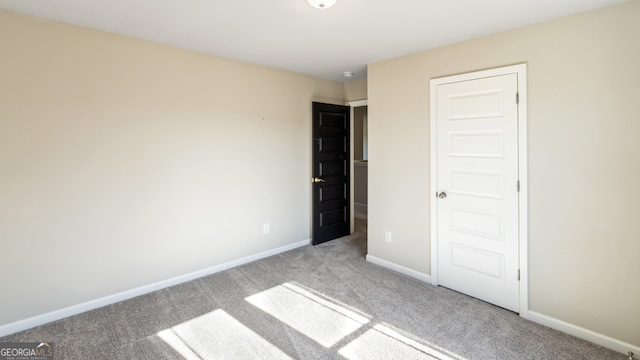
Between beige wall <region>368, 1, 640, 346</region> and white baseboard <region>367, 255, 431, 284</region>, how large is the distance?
A: 3.20ft

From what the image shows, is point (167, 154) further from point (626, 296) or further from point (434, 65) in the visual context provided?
point (626, 296)

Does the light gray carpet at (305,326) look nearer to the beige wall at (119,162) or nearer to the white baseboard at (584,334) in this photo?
the white baseboard at (584,334)

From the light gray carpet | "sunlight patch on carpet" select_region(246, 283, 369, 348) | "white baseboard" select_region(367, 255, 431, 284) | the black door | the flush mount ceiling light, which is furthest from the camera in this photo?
the black door

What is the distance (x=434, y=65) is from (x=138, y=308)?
3599mm

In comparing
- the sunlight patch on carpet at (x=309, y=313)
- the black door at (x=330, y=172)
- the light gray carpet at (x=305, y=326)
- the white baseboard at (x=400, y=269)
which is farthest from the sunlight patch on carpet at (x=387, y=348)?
the black door at (x=330, y=172)

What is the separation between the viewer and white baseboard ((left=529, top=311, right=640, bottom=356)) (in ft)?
7.11

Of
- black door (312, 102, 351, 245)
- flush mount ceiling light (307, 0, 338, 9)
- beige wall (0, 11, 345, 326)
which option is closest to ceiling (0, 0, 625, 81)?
flush mount ceiling light (307, 0, 338, 9)

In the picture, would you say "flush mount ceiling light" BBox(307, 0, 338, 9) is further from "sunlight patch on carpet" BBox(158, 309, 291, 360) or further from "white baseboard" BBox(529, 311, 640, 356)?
"white baseboard" BBox(529, 311, 640, 356)

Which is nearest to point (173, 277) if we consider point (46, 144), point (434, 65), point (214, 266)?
point (214, 266)

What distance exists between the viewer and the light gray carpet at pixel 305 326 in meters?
2.16

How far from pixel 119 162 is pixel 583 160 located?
381 centimetres

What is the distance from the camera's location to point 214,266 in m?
3.53

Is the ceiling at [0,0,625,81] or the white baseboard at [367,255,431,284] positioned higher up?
the ceiling at [0,0,625,81]

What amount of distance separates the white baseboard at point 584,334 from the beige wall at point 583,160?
0.12 ft
